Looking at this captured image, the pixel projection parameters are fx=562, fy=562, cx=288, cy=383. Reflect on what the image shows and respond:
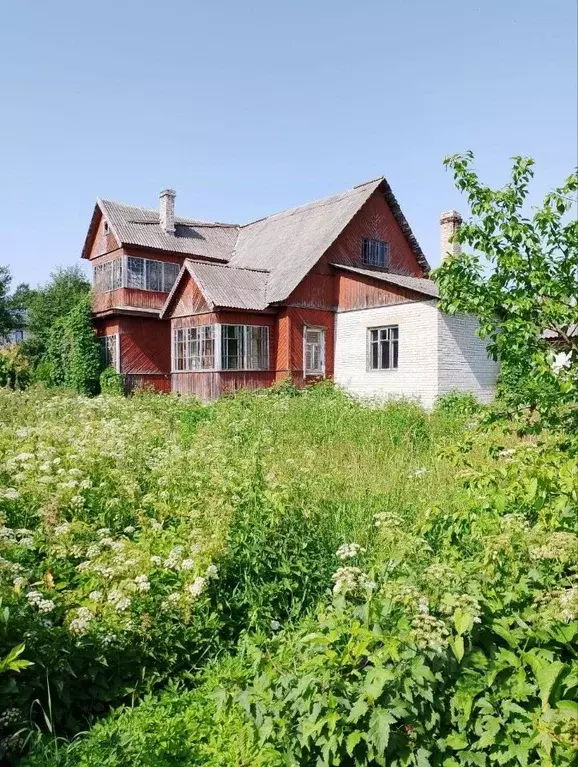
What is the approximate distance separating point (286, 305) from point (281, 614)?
1551cm

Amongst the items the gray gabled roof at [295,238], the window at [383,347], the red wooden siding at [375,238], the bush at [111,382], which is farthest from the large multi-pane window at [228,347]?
the window at [383,347]

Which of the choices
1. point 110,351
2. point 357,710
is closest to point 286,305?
point 110,351

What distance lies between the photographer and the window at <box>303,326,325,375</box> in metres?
19.5

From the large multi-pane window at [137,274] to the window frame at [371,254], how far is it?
7.86 m

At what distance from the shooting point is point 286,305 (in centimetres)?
1891

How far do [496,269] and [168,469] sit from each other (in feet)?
11.5

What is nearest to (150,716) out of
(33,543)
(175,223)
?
(33,543)

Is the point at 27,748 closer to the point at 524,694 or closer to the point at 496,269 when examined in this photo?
the point at 524,694

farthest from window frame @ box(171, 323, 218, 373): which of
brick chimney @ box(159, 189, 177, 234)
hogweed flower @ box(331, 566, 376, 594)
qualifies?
hogweed flower @ box(331, 566, 376, 594)

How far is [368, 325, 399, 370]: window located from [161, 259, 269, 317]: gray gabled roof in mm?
3809

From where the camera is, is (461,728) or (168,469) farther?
(168,469)

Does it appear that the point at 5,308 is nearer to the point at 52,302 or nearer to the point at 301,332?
the point at 52,302

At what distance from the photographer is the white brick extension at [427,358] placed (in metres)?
16.6

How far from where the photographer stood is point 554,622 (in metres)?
2.44
